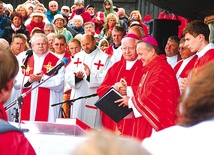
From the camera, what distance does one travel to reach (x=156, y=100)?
21.0ft

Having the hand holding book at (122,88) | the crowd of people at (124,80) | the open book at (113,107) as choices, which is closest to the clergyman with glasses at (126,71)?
the crowd of people at (124,80)

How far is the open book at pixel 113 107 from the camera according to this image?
6.70 m

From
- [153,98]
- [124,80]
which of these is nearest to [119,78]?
[124,80]

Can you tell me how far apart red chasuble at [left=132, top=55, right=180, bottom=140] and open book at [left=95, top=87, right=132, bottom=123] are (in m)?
0.16

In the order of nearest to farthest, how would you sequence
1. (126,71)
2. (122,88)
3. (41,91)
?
(122,88)
(126,71)
(41,91)

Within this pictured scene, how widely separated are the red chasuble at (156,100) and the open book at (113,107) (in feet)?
0.54

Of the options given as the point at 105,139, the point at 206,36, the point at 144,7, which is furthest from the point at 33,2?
the point at 105,139

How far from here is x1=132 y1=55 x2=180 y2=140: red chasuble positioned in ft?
20.7

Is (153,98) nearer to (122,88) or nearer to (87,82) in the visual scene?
(122,88)

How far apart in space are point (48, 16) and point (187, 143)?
593 inches

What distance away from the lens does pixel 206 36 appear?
20.9 ft

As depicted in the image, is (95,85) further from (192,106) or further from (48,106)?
(192,106)

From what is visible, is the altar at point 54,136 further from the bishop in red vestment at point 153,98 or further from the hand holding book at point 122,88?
the hand holding book at point 122,88

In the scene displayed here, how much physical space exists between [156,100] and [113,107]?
57 cm
